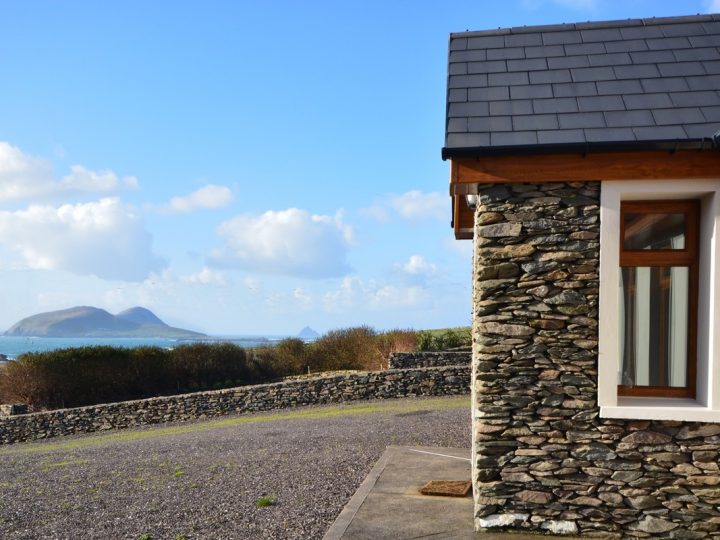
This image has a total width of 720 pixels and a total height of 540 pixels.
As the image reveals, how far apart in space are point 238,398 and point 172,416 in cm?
195

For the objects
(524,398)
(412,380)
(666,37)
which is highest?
(666,37)

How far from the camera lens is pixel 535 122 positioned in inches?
213

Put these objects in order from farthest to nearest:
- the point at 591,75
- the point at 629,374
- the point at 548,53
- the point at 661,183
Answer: the point at 548,53, the point at 591,75, the point at 629,374, the point at 661,183

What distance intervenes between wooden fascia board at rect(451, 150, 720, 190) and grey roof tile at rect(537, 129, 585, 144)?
0.12 meters

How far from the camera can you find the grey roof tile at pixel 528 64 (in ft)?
20.1

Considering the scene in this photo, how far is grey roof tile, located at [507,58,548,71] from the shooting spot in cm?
614

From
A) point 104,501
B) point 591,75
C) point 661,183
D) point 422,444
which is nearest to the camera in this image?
point 661,183

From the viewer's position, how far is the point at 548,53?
6.34m

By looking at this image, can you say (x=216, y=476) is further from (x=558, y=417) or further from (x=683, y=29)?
(x=683, y=29)

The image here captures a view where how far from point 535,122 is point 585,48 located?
1544mm

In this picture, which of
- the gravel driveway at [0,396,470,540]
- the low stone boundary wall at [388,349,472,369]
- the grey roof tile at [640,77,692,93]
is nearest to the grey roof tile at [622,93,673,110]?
the grey roof tile at [640,77,692,93]

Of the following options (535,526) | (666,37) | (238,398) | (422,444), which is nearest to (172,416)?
(238,398)

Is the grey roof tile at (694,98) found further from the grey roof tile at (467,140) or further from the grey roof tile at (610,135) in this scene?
the grey roof tile at (467,140)

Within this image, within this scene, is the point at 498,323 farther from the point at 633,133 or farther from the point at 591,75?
the point at 591,75
